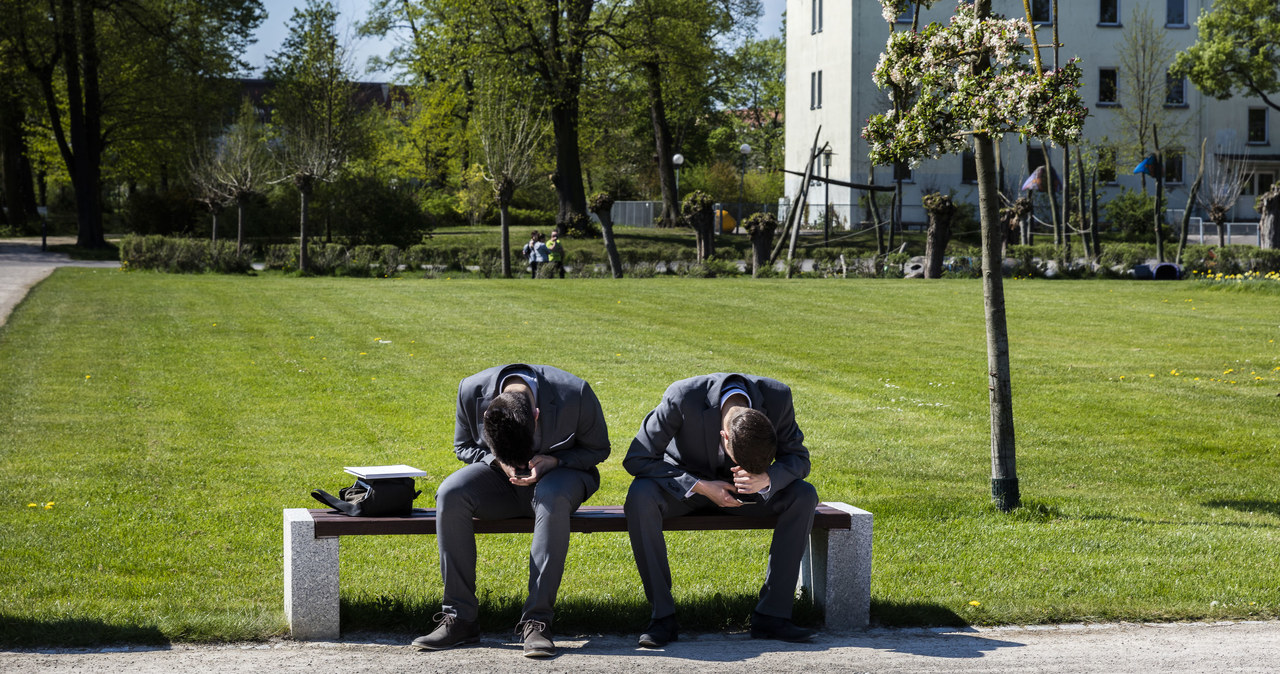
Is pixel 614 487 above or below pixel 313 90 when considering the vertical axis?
below

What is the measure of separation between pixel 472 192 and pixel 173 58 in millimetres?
12433

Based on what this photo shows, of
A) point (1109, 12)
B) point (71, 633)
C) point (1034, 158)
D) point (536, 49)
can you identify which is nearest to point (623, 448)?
point (71, 633)

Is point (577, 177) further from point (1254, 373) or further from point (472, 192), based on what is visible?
point (1254, 373)

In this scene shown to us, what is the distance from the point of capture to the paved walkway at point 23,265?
21.5m

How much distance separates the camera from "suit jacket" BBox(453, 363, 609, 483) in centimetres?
523

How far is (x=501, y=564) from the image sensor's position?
21.3ft

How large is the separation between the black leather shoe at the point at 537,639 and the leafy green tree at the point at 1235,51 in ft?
168

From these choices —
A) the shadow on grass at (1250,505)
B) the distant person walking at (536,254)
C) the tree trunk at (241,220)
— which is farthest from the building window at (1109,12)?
the shadow on grass at (1250,505)

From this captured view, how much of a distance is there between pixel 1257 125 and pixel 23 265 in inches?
2012

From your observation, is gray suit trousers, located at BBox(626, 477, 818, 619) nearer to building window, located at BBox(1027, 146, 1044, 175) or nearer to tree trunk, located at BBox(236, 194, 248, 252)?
tree trunk, located at BBox(236, 194, 248, 252)

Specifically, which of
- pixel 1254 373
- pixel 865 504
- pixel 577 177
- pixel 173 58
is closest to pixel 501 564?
pixel 865 504

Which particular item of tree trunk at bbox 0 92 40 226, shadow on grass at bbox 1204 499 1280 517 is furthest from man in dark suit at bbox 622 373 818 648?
tree trunk at bbox 0 92 40 226

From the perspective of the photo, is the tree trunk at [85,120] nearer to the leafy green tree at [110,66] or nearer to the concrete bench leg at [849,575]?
the leafy green tree at [110,66]

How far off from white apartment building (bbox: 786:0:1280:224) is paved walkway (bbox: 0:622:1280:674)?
43886 millimetres
